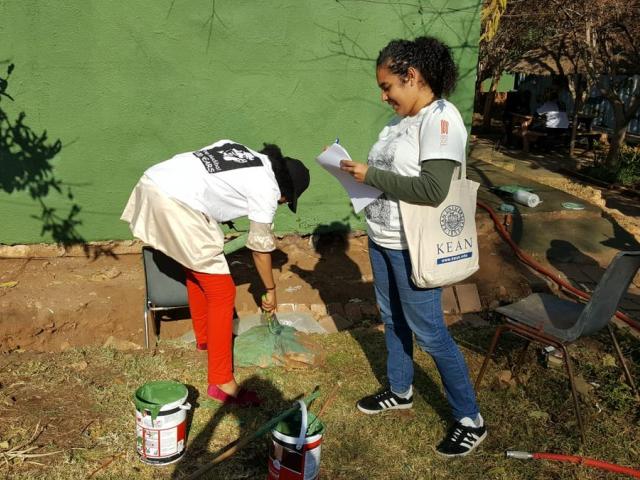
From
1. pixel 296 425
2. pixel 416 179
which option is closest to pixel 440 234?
pixel 416 179

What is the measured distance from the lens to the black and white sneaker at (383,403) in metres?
3.42

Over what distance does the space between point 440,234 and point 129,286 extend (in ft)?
11.2

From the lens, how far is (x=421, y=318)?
283 centimetres

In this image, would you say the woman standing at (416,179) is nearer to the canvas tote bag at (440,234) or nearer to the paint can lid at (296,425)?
the canvas tote bag at (440,234)

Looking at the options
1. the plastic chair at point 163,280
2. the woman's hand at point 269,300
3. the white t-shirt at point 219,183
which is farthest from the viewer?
the plastic chair at point 163,280

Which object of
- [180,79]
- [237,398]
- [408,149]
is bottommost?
[237,398]

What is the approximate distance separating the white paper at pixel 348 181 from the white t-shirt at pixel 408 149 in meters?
0.05

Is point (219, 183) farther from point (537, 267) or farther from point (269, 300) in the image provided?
point (537, 267)

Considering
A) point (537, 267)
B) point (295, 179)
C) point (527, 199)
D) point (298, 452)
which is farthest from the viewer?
point (527, 199)

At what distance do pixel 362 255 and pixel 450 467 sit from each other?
345 centimetres

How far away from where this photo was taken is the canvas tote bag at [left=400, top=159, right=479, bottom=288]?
265cm

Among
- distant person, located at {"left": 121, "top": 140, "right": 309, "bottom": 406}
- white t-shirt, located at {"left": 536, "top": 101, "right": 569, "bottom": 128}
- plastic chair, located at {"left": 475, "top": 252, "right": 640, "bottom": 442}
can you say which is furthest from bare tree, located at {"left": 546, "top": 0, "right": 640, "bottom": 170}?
distant person, located at {"left": 121, "top": 140, "right": 309, "bottom": 406}

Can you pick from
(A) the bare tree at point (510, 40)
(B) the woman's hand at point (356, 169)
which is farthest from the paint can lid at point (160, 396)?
(A) the bare tree at point (510, 40)

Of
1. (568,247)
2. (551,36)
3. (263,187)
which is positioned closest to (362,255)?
(568,247)
